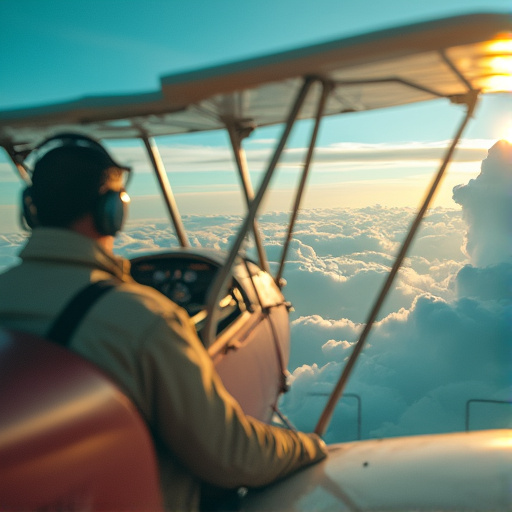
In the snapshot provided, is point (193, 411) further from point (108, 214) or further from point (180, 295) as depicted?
point (180, 295)

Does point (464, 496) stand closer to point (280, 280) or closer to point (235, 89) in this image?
point (235, 89)

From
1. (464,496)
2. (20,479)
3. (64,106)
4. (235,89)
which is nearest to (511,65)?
(235,89)

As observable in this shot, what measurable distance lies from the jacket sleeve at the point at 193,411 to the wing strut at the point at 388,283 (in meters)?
1.44

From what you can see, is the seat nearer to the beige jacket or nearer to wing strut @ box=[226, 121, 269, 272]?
the beige jacket

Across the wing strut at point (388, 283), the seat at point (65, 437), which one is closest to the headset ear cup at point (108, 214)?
the seat at point (65, 437)

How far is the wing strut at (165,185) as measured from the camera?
172 inches

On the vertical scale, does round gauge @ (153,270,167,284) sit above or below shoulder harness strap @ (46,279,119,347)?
below

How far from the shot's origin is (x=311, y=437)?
2.36 meters

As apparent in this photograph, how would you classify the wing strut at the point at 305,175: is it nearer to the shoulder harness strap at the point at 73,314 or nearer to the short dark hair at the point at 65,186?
the short dark hair at the point at 65,186

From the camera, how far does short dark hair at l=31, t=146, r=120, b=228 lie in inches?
65.2

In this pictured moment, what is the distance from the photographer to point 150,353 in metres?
1.39

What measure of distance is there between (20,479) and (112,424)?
246mm

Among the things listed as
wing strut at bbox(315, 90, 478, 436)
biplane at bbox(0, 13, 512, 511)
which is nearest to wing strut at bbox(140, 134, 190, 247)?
biplane at bbox(0, 13, 512, 511)

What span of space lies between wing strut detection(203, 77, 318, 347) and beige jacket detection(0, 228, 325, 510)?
2.23ft
